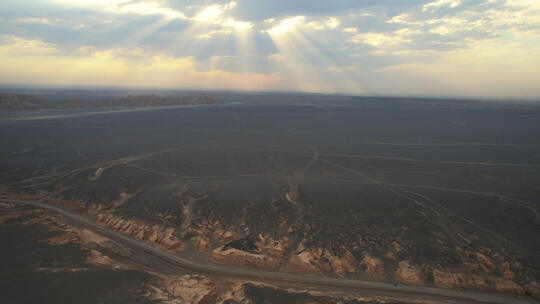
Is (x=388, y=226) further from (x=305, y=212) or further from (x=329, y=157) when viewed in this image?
(x=329, y=157)

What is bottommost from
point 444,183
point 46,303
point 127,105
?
point 46,303

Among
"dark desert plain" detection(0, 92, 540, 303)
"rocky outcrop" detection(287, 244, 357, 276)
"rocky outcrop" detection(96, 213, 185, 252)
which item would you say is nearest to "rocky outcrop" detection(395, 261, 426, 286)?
"dark desert plain" detection(0, 92, 540, 303)

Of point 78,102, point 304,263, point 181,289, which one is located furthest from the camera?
point 78,102

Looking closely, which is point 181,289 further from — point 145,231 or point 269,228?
point 269,228

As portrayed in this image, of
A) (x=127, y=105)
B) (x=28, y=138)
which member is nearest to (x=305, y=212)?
(x=28, y=138)

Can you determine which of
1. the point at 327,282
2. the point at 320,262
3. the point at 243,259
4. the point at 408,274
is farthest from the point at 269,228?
the point at 408,274

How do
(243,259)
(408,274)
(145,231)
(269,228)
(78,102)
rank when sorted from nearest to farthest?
(408,274), (243,259), (145,231), (269,228), (78,102)
